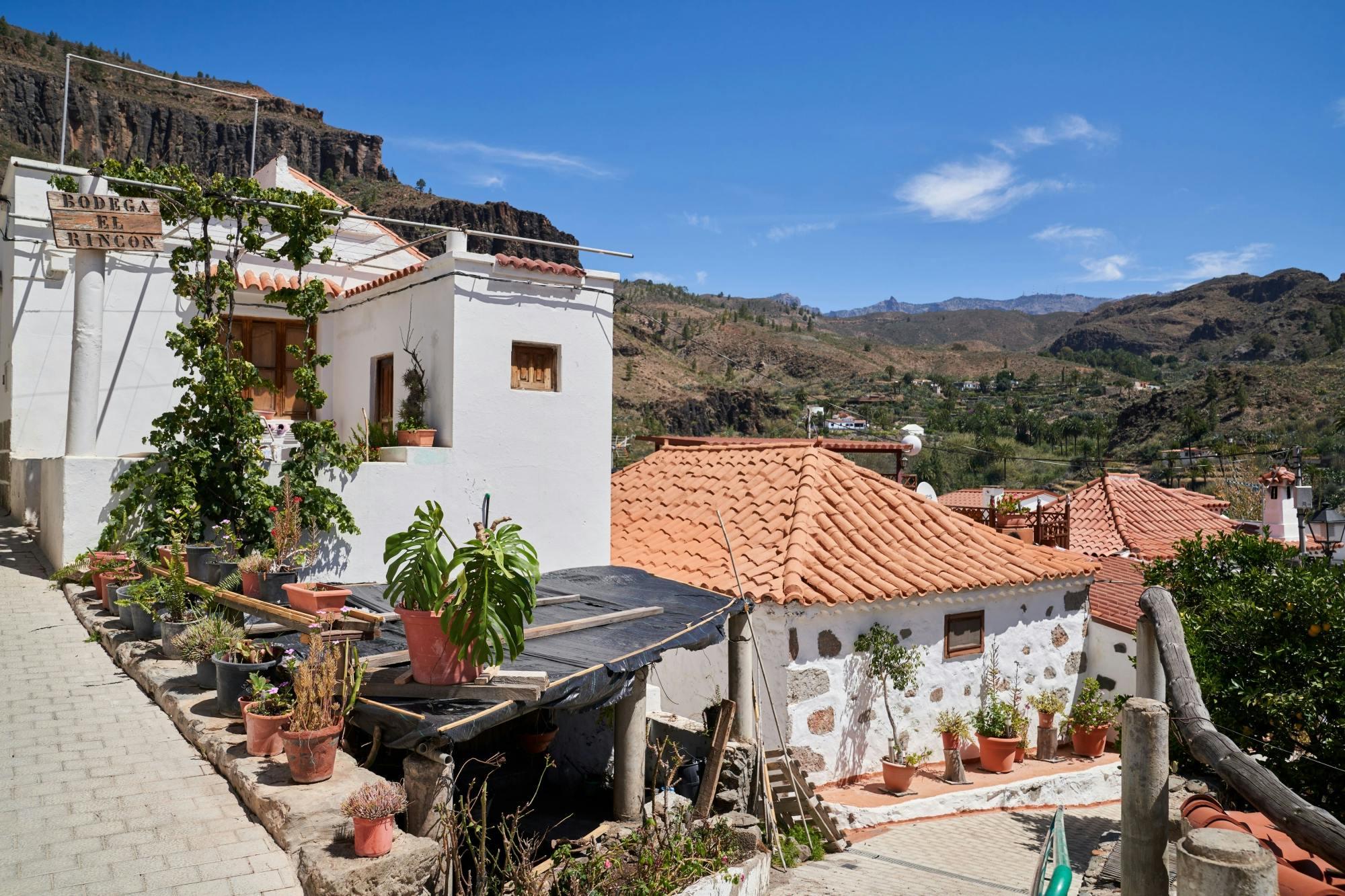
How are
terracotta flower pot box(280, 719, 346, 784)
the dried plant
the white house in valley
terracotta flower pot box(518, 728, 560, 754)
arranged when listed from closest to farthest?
the dried plant → terracotta flower pot box(280, 719, 346, 784) → terracotta flower pot box(518, 728, 560, 754) → the white house in valley

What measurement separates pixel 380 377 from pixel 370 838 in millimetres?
9469

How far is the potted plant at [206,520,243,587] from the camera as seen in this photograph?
8.25 meters

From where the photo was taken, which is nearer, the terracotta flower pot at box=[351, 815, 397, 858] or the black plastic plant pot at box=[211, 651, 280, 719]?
the terracotta flower pot at box=[351, 815, 397, 858]

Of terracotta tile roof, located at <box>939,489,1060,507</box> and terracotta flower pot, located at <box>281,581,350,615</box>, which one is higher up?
terracotta flower pot, located at <box>281,581,350,615</box>

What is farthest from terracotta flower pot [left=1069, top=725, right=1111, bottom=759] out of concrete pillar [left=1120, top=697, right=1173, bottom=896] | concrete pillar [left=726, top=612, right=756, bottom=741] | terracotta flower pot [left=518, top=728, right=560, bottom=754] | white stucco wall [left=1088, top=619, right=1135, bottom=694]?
concrete pillar [left=1120, top=697, right=1173, bottom=896]

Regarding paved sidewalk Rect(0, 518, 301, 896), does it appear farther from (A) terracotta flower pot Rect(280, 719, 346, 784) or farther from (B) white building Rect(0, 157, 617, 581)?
(B) white building Rect(0, 157, 617, 581)

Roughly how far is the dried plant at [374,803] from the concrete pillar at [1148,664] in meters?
5.38

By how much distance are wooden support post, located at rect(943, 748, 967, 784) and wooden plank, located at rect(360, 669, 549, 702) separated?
818 centimetres

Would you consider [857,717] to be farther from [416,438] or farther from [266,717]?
[266,717]

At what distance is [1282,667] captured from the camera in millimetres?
7832

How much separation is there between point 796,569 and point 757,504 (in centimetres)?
240

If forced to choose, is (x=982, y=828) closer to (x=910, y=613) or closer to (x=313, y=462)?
(x=910, y=613)

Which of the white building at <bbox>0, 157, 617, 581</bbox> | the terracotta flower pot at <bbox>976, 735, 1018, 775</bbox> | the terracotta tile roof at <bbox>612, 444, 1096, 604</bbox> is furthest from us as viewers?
the terracotta flower pot at <bbox>976, 735, 1018, 775</bbox>

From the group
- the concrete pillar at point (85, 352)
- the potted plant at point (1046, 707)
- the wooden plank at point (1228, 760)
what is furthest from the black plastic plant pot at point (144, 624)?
the potted plant at point (1046, 707)
